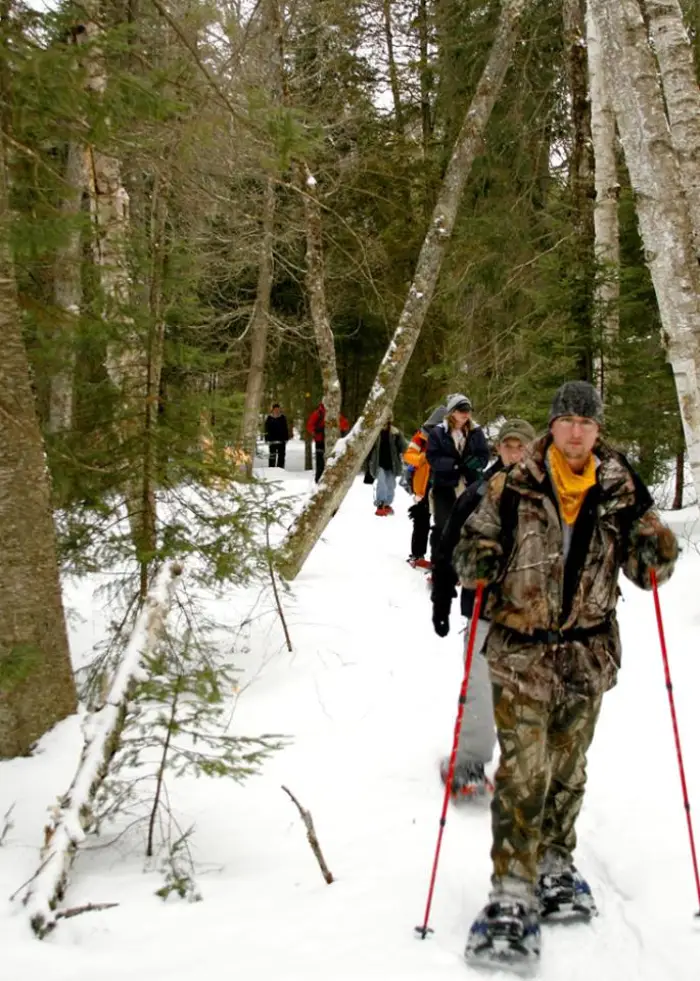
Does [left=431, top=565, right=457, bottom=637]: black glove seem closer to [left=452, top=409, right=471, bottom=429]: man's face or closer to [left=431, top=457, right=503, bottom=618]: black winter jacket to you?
[left=431, top=457, right=503, bottom=618]: black winter jacket

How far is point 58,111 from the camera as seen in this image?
4.52 m

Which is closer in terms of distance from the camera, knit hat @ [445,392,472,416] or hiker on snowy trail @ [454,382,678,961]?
hiker on snowy trail @ [454,382,678,961]

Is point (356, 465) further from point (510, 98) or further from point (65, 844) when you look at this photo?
point (510, 98)

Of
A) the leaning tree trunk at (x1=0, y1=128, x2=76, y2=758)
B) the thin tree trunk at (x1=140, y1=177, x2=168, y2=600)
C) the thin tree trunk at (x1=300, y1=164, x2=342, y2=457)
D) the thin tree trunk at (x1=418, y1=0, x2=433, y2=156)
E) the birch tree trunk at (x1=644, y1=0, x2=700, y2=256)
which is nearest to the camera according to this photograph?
the leaning tree trunk at (x1=0, y1=128, x2=76, y2=758)

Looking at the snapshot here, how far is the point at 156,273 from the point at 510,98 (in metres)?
11.6

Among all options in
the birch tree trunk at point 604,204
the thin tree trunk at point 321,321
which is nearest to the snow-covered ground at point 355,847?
the birch tree trunk at point 604,204

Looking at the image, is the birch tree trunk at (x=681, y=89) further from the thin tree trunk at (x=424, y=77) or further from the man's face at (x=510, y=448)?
the thin tree trunk at (x=424, y=77)

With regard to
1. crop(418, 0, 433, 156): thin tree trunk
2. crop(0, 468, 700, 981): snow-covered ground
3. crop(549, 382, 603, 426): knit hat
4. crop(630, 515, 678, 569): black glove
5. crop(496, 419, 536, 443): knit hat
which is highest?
crop(418, 0, 433, 156): thin tree trunk

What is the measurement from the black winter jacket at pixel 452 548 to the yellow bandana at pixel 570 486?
50 cm

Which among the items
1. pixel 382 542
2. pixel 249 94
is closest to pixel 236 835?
pixel 249 94

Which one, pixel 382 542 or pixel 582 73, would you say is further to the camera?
pixel 382 542

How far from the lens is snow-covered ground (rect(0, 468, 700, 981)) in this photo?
124 inches

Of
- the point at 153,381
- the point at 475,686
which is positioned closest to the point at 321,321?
the point at 153,381

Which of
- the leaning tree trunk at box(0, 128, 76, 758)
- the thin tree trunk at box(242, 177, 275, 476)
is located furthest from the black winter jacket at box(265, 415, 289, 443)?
the leaning tree trunk at box(0, 128, 76, 758)
